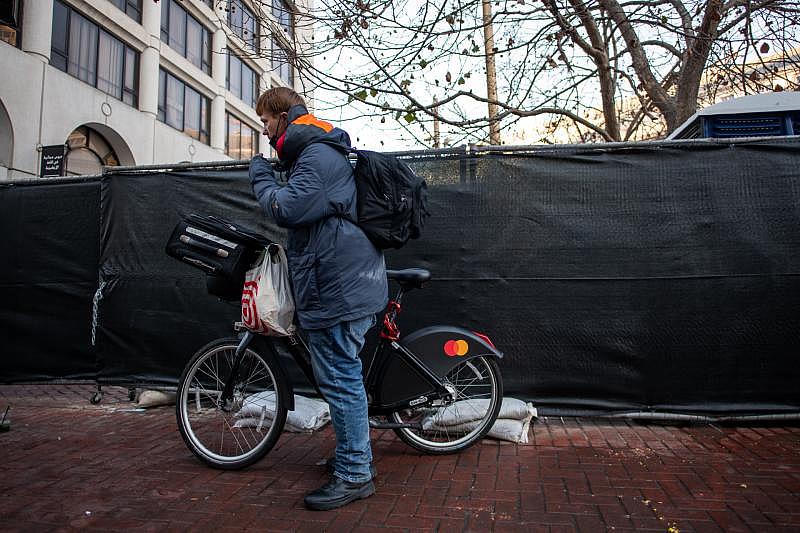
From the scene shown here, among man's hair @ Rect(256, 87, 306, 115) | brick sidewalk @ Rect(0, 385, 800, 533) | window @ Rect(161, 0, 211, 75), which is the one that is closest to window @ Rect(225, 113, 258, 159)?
window @ Rect(161, 0, 211, 75)

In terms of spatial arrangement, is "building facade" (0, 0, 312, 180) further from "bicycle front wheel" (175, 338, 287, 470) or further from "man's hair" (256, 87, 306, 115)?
"bicycle front wheel" (175, 338, 287, 470)

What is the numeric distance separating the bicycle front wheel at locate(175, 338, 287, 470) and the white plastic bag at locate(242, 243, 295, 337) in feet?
0.97

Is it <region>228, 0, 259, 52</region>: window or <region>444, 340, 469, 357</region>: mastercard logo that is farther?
<region>228, 0, 259, 52</region>: window

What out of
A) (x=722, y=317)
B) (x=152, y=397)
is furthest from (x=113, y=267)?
(x=722, y=317)

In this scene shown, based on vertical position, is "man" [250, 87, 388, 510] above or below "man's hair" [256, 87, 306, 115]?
below

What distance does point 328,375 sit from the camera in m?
3.06

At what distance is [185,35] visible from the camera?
23.0 metres

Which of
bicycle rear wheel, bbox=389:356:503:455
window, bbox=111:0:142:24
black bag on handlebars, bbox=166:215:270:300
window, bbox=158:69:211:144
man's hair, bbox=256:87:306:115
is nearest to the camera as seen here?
man's hair, bbox=256:87:306:115

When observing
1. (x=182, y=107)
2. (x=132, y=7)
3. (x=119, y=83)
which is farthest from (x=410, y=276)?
(x=182, y=107)

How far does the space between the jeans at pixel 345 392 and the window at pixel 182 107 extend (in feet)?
69.5

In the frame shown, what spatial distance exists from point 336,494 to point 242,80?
28307 mm

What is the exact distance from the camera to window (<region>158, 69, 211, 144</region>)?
21688 millimetres

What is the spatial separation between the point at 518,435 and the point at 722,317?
1720 millimetres

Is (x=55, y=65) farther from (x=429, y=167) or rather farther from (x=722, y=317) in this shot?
(x=722, y=317)
